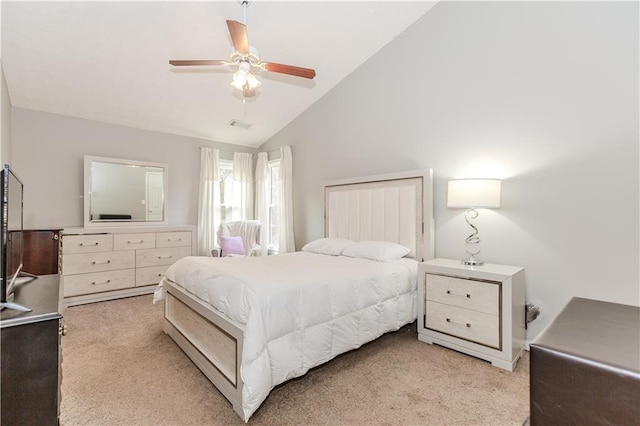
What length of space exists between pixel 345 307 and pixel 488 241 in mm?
1574

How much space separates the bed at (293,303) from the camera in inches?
68.9

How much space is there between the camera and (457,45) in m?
2.98

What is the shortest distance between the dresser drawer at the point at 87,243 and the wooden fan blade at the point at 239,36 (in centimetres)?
308

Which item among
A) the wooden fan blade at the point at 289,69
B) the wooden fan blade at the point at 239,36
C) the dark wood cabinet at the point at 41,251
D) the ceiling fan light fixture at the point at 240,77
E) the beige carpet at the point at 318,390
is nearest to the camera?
the beige carpet at the point at 318,390

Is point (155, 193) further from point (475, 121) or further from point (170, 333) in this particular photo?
point (475, 121)

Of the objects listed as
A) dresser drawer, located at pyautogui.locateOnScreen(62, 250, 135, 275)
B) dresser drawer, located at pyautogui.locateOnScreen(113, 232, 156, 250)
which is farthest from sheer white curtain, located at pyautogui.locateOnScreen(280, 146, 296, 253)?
dresser drawer, located at pyautogui.locateOnScreen(62, 250, 135, 275)

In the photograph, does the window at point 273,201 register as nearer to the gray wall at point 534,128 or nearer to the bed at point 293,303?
the bed at point 293,303

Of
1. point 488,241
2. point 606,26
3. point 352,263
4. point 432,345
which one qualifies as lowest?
point 432,345

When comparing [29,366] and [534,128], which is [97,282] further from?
[534,128]

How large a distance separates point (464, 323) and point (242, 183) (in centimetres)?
419

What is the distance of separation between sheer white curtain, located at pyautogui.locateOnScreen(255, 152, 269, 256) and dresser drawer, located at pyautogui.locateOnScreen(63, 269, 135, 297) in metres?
2.04

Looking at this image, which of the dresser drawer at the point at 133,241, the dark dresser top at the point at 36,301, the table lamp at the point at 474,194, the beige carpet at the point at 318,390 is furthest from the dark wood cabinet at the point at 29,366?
the dresser drawer at the point at 133,241

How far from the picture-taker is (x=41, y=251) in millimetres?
3145

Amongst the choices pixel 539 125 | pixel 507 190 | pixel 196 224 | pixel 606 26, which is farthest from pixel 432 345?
pixel 196 224
